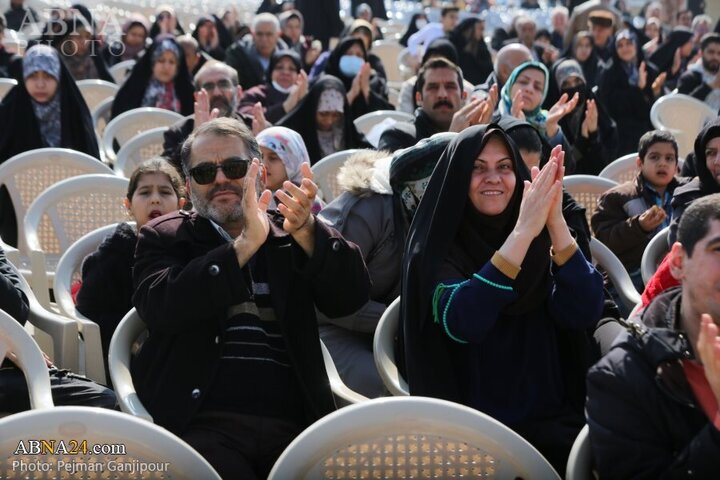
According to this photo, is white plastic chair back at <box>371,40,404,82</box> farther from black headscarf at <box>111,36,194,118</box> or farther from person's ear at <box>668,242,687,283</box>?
person's ear at <box>668,242,687,283</box>

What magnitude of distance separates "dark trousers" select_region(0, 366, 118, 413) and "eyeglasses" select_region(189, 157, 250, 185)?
0.83 metres

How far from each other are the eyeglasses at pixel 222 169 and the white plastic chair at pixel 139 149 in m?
3.22

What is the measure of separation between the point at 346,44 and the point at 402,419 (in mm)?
7988

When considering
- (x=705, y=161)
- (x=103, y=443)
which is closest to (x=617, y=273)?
(x=705, y=161)

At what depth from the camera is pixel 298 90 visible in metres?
7.54

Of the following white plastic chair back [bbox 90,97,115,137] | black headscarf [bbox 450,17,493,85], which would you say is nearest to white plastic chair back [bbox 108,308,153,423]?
white plastic chair back [bbox 90,97,115,137]

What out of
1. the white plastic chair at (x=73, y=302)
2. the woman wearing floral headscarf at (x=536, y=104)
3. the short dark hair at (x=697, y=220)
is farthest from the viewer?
the woman wearing floral headscarf at (x=536, y=104)

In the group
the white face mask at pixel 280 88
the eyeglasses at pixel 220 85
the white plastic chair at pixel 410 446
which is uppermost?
the eyeglasses at pixel 220 85

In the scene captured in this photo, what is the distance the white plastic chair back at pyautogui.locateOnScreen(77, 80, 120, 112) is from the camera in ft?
32.4

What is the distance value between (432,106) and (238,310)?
291cm

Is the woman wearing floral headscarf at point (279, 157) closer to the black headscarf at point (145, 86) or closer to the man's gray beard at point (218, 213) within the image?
the man's gray beard at point (218, 213)

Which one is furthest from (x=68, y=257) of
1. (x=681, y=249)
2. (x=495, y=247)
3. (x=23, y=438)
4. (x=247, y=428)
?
(x=681, y=249)

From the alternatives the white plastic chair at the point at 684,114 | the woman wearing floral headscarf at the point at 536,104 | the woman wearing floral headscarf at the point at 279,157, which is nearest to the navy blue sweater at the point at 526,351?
the woman wearing floral headscarf at the point at 279,157

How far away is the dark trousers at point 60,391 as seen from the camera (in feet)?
11.7
